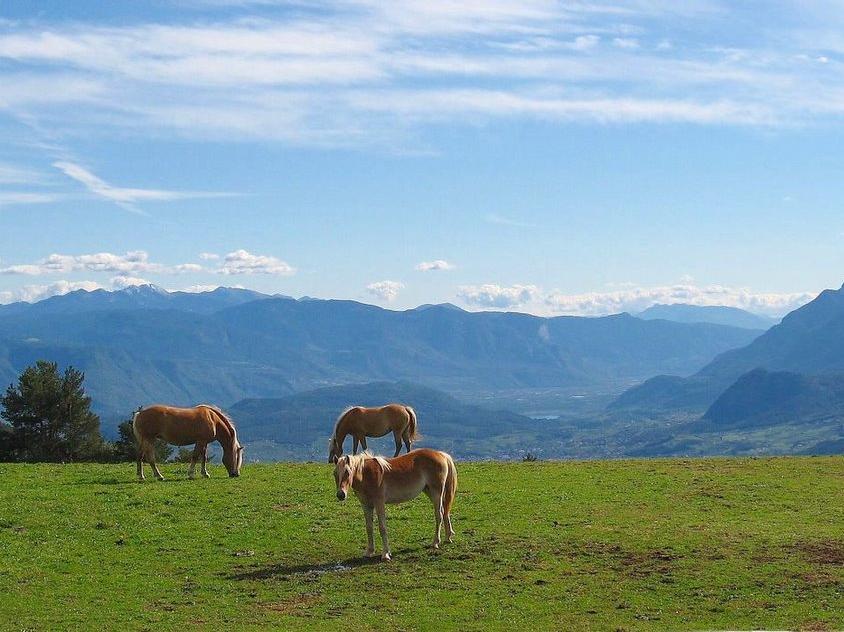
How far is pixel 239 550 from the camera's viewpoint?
2103cm

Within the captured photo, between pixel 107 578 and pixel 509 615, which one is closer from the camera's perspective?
pixel 509 615

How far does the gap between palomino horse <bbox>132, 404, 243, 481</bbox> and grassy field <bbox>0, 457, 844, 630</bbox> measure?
0.83 m

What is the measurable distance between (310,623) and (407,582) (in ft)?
9.51

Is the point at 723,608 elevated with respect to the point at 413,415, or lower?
lower

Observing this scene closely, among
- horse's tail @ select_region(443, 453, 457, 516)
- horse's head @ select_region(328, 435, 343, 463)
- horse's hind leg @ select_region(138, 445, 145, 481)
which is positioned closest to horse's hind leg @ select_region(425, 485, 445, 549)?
horse's tail @ select_region(443, 453, 457, 516)

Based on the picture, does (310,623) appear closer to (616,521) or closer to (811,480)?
(616,521)

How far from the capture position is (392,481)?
20.4 meters

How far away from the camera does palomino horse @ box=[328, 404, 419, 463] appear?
3194cm

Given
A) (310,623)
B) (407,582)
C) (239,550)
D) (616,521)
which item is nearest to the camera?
(310,623)

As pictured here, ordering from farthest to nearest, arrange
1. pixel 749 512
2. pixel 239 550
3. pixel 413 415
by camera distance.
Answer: pixel 413 415, pixel 749 512, pixel 239 550

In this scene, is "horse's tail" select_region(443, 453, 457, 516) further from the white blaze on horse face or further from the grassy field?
the white blaze on horse face

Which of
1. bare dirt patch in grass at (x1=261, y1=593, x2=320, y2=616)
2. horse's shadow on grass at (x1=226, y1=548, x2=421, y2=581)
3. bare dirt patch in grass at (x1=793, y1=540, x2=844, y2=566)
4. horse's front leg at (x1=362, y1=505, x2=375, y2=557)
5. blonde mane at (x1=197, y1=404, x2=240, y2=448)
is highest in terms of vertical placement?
blonde mane at (x1=197, y1=404, x2=240, y2=448)

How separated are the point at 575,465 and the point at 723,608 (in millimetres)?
18211

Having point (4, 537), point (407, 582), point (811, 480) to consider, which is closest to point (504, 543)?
point (407, 582)
